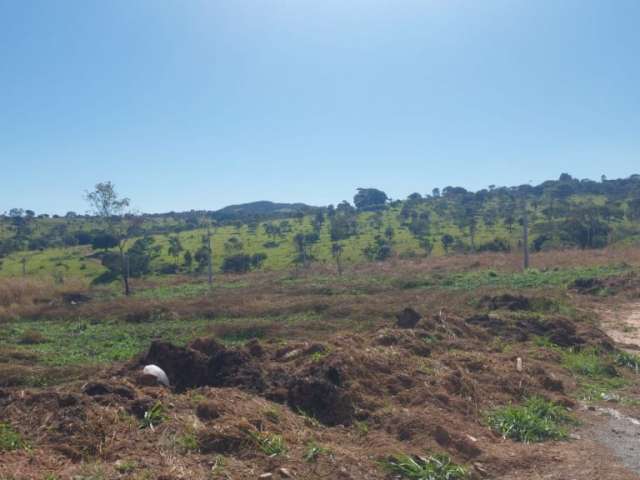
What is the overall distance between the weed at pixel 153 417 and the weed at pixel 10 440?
117 centimetres

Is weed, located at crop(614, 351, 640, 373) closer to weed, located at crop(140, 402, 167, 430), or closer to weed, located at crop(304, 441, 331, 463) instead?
weed, located at crop(304, 441, 331, 463)

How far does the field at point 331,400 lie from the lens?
19.3 ft

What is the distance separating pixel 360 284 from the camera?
2467 cm

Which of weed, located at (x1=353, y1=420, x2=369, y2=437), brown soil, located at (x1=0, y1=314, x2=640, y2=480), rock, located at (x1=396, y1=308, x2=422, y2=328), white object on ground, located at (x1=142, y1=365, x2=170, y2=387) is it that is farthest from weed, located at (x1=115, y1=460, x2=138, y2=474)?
rock, located at (x1=396, y1=308, x2=422, y2=328)

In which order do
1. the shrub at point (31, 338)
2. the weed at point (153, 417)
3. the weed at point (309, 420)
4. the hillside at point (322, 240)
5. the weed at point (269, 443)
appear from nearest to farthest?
the weed at point (269, 443) → the weed at point (153, 417) → the weed at point (309, 420) → the shrub at point (31, 338) → the hillside at point (322, 240)

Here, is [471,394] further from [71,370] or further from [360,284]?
[360,284]

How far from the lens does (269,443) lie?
6.07 m

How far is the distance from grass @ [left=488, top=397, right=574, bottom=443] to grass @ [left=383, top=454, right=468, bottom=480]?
1.41 m

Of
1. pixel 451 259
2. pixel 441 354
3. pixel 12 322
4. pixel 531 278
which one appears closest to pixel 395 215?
pixel 451 259

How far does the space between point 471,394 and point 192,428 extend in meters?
3.95

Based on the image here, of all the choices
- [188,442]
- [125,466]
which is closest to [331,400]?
[188,442]

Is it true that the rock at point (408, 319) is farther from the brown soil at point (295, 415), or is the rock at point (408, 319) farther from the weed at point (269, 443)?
the weed at point (269, 443)

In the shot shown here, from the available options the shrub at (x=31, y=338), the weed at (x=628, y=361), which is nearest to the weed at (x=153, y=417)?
the weed at (x=628, y=361)

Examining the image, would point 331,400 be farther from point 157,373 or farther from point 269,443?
point 157,373
